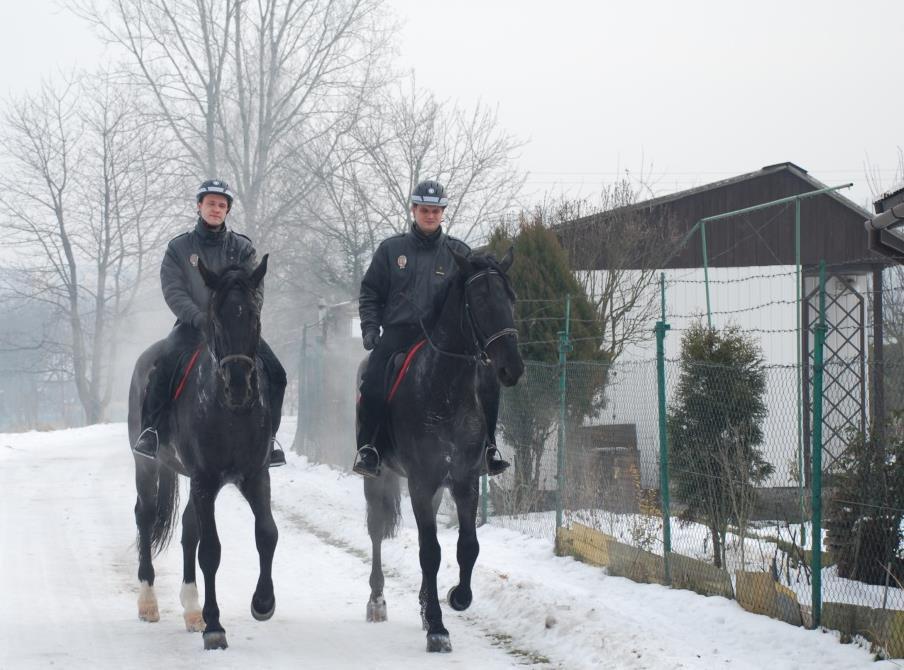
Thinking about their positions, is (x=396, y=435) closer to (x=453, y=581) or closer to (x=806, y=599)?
(x=453, y=581)

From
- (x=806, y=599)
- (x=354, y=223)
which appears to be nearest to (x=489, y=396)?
(x=806, y=599)

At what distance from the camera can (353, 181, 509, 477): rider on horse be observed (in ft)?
25.2

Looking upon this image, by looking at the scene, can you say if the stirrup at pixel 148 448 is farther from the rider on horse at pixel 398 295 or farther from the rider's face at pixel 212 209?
the rider's face at pixel 212 209

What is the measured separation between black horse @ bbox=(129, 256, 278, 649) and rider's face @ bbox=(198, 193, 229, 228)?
1.03 meters

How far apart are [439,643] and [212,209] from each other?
Result: 351 centimetres

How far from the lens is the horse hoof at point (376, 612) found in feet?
26.3

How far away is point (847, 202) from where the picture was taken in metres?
21.3

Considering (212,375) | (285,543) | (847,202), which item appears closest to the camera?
(212,375)

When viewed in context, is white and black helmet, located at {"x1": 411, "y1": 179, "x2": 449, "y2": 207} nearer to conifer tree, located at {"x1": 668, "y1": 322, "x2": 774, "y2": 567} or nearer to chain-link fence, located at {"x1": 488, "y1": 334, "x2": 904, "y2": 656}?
chain-link fence, located at {"x1": 488, "y1": 334, "x2": 904, "y2": 656}

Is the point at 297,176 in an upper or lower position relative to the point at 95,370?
upper

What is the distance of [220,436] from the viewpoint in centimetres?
724

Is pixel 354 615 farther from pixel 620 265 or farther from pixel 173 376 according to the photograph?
pixel 620 265

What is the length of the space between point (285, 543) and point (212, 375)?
5.15m

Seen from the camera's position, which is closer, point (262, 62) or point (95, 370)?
point (262, 62)
